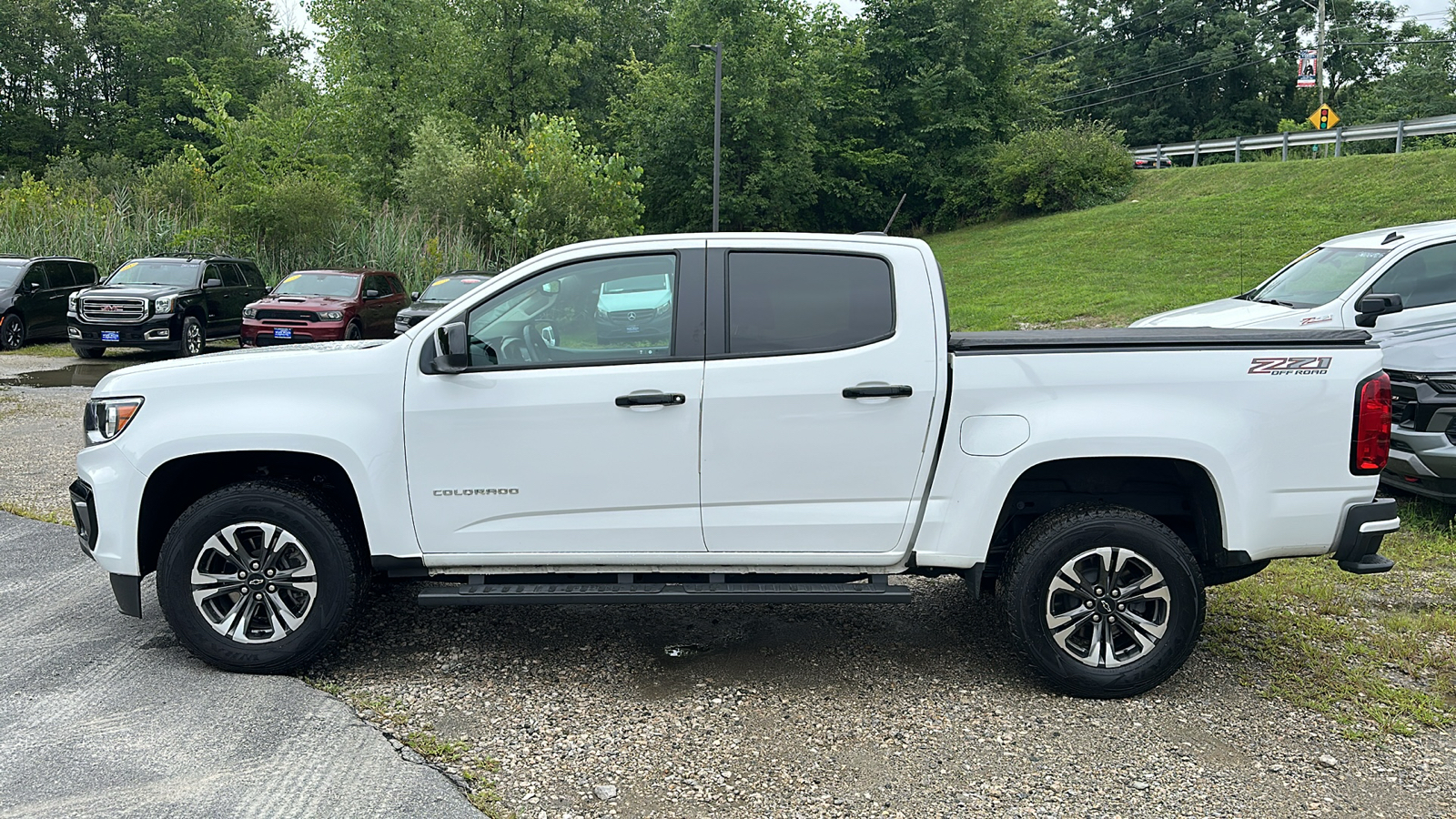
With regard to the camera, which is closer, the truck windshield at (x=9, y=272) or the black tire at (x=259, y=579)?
the black tire at (x=259, y=579)

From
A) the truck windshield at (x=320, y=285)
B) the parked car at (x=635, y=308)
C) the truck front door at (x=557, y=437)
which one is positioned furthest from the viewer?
the truck windshield at (x=320, y=285)

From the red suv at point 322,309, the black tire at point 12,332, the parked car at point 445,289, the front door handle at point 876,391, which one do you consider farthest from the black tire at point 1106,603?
the black tire at point 12,332

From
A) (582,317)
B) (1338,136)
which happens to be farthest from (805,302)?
(1338,136)

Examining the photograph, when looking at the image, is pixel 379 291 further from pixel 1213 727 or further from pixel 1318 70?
pixel 1318 70

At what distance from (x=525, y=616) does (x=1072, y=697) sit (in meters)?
2.64

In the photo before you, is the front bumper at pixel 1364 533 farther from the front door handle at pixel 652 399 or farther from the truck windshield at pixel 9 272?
the truck windshield at pixel 9 272

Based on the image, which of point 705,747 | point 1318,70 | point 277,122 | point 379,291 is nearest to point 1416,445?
point 705,747

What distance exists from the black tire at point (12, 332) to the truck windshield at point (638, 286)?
19.0 m

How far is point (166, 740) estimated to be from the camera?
414cm

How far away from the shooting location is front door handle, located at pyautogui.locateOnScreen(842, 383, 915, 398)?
4.52m

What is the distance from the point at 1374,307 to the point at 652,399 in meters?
7.34

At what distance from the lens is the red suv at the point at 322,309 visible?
18.3 metres

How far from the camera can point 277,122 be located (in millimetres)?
29781

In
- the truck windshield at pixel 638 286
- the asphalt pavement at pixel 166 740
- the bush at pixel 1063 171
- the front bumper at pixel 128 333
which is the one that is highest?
the bush at pixel 1063 171
